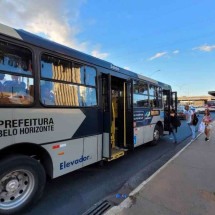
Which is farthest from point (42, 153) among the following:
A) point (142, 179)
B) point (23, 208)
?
point (142, 179)

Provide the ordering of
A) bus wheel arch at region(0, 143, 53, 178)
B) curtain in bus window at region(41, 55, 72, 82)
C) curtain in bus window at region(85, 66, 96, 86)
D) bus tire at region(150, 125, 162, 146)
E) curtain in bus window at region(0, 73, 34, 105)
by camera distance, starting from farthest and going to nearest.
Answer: bus tire at region(150, 125, 162, 146)
curtain in bus window at region(85, 66, 96, 86)
curtain in bus window at region(41, 55, 72, 82)
bus wheel arch at region(0, 143, 53, 178)
curtain in bus window at region(0, 73, 34, 105)

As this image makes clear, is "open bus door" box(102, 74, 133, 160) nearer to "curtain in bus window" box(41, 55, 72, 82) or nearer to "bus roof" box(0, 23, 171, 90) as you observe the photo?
"bus roof" box(0, 23, 171, 90)

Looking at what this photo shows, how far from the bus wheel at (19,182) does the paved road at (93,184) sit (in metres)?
0.26

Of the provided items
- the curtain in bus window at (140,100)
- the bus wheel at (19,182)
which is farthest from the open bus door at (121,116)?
the bus wheel at (19,182)

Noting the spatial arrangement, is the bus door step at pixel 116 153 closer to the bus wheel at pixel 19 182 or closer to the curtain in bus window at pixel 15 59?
the bus wheel at pixel 19 182

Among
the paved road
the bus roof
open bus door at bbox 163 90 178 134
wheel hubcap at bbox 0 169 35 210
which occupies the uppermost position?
the bus roof

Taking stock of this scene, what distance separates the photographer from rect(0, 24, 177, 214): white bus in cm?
364

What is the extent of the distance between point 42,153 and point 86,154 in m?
1.22

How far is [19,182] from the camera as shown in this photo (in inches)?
153

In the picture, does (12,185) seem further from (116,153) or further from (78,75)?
(116,153)

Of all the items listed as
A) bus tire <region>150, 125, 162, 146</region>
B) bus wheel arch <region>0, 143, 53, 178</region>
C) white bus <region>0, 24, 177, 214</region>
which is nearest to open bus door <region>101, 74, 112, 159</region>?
white bus <region>0, 24, 177, 214</region>

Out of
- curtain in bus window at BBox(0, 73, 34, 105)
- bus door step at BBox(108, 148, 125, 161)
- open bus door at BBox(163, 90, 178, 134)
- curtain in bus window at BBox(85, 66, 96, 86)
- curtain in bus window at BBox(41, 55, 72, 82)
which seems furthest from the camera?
open bus door at BBox(163, 90, 178, 134)

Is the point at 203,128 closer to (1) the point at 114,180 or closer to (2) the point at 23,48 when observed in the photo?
(1) the point at 114,180

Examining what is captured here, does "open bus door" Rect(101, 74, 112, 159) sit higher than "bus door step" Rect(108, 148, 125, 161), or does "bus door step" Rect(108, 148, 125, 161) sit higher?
"open bus door" Rect(101, 74, 112, 159)
